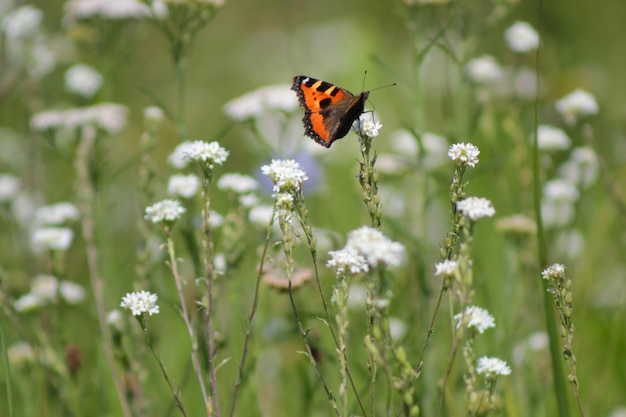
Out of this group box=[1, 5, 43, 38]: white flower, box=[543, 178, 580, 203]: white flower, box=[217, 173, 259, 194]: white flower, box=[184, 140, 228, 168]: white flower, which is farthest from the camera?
box=[1, 5, 43, 38]: white flower

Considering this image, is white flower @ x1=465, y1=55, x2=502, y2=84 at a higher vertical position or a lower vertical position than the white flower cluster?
higher

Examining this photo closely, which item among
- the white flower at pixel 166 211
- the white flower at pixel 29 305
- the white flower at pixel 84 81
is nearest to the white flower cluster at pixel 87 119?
the white flower at pixel 84 81

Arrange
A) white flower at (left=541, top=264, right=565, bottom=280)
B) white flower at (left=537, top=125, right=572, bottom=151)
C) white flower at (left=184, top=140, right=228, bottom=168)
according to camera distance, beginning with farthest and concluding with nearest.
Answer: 1. white flower at (left=537, top=125, right=572, bottom=151)
2. white flower at (left=184, top=140, right=228, bottom=168)
3. white flower at (left=541, top=264, right=565, bottom=280)

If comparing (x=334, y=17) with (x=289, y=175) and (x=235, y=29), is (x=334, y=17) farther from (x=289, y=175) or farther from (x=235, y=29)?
(x=289, y=175)

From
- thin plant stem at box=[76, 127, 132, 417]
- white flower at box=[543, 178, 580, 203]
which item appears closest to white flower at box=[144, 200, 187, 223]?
thin plant stem at box=[76, 127, 132, 417]

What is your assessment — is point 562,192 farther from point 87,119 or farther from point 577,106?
point 87,119

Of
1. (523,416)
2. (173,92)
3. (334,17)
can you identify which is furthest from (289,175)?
(334,17)

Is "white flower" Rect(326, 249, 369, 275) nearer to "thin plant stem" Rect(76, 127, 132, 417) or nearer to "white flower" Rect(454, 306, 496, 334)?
"white flower" Rect(454, 306, 496, 334)
